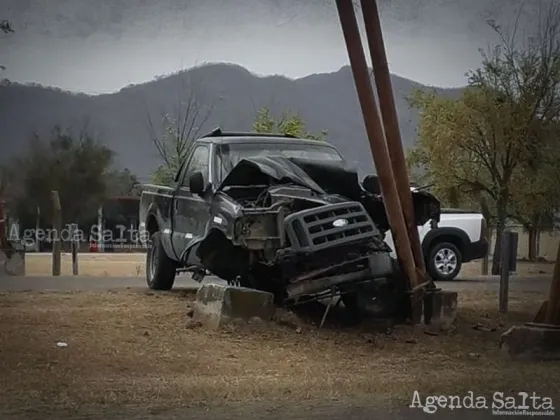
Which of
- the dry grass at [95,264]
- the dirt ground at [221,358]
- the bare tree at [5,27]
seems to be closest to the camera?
the dirt ground at [221,358]

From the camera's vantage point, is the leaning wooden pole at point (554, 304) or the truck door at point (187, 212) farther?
the truck door at point (187, 212)

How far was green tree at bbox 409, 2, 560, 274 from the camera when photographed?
6.74 m

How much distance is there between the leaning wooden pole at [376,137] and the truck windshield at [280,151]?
30 centimetres

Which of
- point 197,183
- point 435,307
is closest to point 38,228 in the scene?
point 197,183

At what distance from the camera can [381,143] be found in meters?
6.89

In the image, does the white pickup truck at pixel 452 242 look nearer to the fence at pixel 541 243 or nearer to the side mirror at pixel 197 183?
the fence at pixel 541 243

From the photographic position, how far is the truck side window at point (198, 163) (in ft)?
22.9

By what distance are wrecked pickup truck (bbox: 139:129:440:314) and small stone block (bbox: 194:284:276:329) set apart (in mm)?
197

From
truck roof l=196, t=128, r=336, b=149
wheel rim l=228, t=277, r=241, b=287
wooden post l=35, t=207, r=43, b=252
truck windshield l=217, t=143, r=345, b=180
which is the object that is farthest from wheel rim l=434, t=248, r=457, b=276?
wooden post l=35, t=207, r=43, b=252

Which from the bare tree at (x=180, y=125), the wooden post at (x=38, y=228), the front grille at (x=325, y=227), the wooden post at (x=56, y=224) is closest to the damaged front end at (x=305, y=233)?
the front grille at (x=325, y=227)

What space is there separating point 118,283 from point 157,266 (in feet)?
0.98

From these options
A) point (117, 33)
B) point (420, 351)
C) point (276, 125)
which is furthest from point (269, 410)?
point (117, 33)

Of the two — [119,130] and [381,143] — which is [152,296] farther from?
[381,143]

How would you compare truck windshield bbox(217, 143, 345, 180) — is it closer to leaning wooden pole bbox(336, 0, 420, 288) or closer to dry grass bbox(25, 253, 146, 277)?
leaning wooden pole bbox(336, 0, 420, 288)
